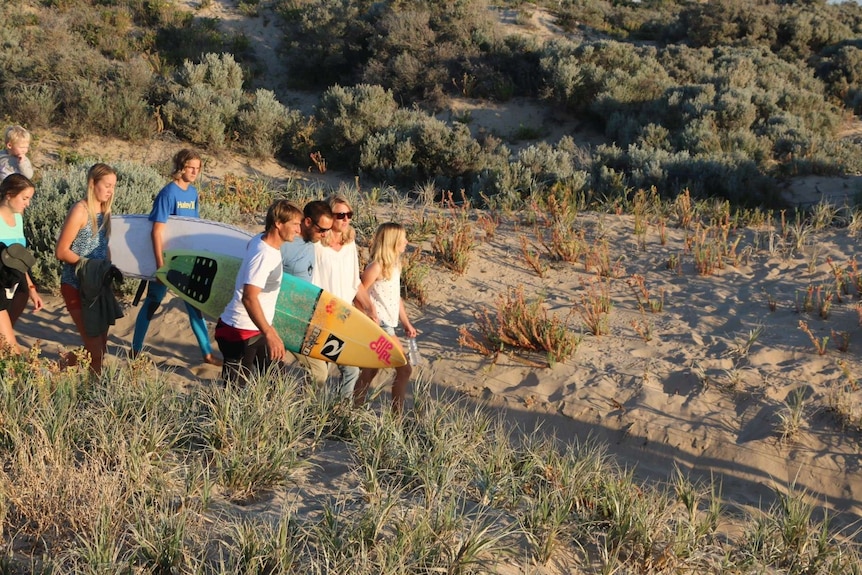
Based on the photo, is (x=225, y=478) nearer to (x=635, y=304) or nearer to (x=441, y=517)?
(x=441, y=517)

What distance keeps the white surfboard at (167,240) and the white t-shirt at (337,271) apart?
4.74 ft

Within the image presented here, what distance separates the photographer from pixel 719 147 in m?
11.7

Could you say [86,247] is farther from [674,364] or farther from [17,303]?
[674,364]

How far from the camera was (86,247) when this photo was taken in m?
5.08

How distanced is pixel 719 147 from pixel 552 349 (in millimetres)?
7164

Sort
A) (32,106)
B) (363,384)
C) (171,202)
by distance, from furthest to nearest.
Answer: (32,106) < (171,202) < (363,384)

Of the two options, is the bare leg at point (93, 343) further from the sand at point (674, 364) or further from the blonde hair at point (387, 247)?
the blonde hair at point (387, 247)

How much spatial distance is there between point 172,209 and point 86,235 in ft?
2.56

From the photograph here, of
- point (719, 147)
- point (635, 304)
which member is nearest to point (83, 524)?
point (635, 304)

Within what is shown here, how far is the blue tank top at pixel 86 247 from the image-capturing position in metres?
5.06

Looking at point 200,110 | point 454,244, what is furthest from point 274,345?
point 200,110

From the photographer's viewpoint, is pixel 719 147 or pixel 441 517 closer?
pixel 441 517

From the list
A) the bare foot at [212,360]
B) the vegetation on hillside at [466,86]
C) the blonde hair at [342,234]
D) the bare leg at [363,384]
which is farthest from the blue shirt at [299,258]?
the vegetation on hillside at [466,86]

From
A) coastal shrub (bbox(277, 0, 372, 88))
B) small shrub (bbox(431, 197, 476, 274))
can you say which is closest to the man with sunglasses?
small shrub (bbox(431, 197, 476, 274))
